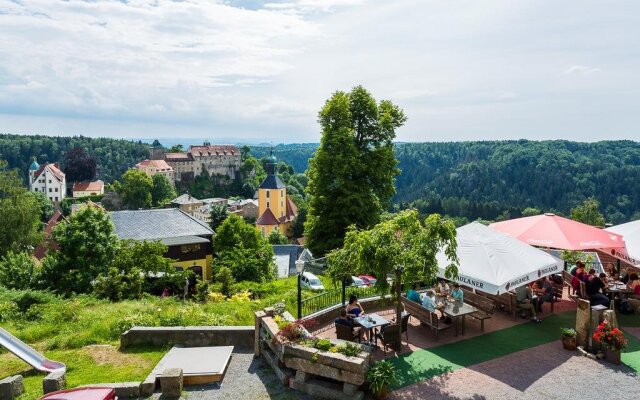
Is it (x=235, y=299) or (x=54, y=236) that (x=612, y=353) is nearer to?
(x=235, y=299)

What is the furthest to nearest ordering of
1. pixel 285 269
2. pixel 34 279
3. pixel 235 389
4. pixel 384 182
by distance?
pixel 285 269, pixel 384 182, pixel 34 279, pixel 235 389

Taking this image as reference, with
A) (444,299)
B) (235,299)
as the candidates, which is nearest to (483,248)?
(444,299)

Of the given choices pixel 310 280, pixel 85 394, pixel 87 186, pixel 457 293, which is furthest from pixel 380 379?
pixel 87 186

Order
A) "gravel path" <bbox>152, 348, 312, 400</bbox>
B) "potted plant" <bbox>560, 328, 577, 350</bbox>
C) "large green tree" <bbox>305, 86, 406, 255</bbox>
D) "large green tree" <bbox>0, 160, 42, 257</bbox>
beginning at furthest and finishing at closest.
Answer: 1. "large green tree" <bbox>0, 160, 42, 257</bbox>
2. "large green tree" <bbox>305, 86, 406, 255</bbox>
3. "potted plant" <bbox>560, 328, 577, 350</bbox>
4. "gravel path" <bbox>152, 348, 312, 400</bbox>

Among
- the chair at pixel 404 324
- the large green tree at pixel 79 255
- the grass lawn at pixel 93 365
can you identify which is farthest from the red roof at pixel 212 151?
the chair at pixel 404 324

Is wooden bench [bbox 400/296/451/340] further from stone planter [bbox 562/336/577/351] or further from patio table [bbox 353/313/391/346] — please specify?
stone planter [bbox 562/336/577/351]

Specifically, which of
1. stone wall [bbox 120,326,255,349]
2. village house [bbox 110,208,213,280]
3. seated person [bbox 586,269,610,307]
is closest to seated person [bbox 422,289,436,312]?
stone wall [bbox 120,326,255,349]
